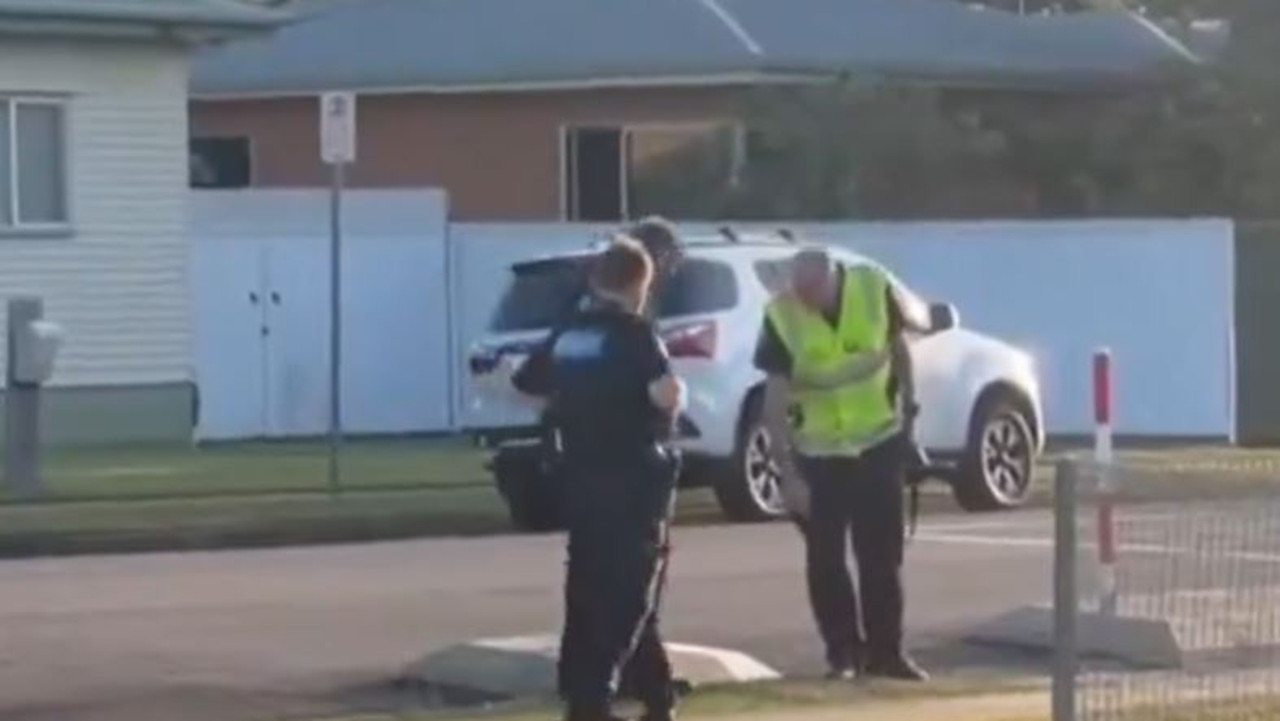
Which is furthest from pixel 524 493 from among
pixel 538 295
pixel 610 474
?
pixel 610 474

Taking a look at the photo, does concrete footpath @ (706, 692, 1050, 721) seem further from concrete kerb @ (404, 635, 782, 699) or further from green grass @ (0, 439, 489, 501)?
green grass @ (0, 439, 489, 501)

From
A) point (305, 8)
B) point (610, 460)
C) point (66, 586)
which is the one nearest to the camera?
point (610, 460)

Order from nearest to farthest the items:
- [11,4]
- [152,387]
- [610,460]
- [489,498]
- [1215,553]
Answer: [1215,553]
[610,460]
[489,498]
[11,4]
[152,387]

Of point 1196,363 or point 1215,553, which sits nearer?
point 1215,553

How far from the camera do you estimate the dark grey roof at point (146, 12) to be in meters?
32.6

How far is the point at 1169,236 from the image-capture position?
35.0 m

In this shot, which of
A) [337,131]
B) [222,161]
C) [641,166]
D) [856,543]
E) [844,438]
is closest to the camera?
[844,438]

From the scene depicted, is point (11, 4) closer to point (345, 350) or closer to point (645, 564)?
point (345, 350)

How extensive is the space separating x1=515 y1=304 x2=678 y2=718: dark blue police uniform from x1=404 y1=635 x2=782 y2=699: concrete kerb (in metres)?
2.26

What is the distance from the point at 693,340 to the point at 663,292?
1.25 ft

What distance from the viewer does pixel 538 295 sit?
24.9m

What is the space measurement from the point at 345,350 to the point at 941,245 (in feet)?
18.6

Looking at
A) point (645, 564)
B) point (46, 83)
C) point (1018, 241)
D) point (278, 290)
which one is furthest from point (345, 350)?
point (645, 564)

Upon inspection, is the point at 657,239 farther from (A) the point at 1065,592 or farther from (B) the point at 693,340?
(B) the point at 693,340
